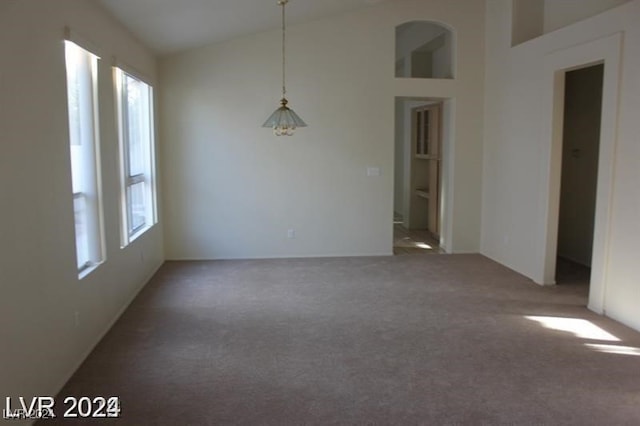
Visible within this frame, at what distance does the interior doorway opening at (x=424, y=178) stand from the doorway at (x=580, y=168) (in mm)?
1570

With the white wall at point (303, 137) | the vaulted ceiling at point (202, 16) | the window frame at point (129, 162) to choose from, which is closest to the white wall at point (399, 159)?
the white wall at point (303, 137)

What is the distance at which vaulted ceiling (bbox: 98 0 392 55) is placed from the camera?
4.26m

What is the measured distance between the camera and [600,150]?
14.2ft

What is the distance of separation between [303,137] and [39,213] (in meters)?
4.14

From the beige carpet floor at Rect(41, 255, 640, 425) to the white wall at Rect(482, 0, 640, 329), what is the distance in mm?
420

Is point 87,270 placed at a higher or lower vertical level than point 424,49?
lower

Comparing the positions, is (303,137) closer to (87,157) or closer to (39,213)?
(87,157)

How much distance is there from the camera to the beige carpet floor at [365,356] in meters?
2.76

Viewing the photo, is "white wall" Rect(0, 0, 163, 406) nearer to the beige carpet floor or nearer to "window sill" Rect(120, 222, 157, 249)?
the beige carpet floor

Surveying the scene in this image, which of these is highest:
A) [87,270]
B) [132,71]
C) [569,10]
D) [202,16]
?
[569,10]

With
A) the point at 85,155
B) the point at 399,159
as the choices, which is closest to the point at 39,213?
the point at 85,155

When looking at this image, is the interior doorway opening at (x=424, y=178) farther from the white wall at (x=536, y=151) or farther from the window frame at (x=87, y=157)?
the window frame at (x=87, y=157)

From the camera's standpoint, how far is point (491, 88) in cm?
652

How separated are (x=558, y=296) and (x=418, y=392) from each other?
265 cm
